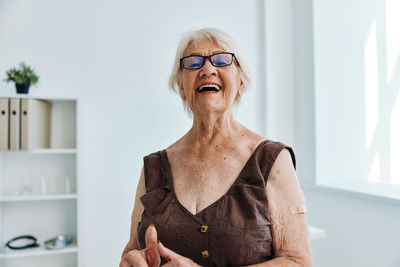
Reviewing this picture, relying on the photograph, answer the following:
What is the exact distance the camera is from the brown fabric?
0.98 m

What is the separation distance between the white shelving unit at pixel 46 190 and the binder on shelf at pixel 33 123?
116 mm

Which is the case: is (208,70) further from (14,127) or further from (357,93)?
(357,93)

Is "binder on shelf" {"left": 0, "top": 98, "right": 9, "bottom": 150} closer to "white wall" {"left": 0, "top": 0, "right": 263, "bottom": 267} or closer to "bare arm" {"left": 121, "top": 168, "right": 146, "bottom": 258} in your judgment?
"white wall" {"left": 0, "top": 0, "right": 263, "bottom": 267}

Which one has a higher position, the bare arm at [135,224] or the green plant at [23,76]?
the green plant at [23,76]

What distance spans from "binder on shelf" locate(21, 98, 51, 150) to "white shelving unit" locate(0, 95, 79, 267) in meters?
0.12

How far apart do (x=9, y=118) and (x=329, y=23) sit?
2.38 m

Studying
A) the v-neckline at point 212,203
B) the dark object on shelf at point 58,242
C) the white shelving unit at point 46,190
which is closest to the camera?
the v-neckline at point 212,203

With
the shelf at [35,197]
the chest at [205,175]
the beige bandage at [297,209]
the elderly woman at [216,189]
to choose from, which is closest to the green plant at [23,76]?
the shelf at [35,197]

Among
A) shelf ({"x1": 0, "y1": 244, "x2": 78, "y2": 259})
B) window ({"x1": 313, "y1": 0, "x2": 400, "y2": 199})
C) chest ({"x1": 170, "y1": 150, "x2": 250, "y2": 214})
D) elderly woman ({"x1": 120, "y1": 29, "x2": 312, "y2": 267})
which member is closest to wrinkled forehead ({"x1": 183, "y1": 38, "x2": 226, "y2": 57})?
elderly woman ({"x1": 120, "y1": 29, "x2": 312, "y2": 267})

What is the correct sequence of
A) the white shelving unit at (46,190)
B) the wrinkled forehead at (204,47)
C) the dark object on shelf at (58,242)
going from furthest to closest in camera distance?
the white shelving unit at (46,190) < the dark object on shelf at (58,242) < the wrinkled forehead at (204,47)

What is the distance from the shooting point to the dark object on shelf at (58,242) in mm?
2299

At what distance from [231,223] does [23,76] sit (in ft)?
6.26

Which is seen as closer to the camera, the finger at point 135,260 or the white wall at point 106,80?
the finger at point 135,260

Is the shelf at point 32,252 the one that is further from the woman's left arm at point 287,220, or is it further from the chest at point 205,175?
the woman's left arm at point 287,220
